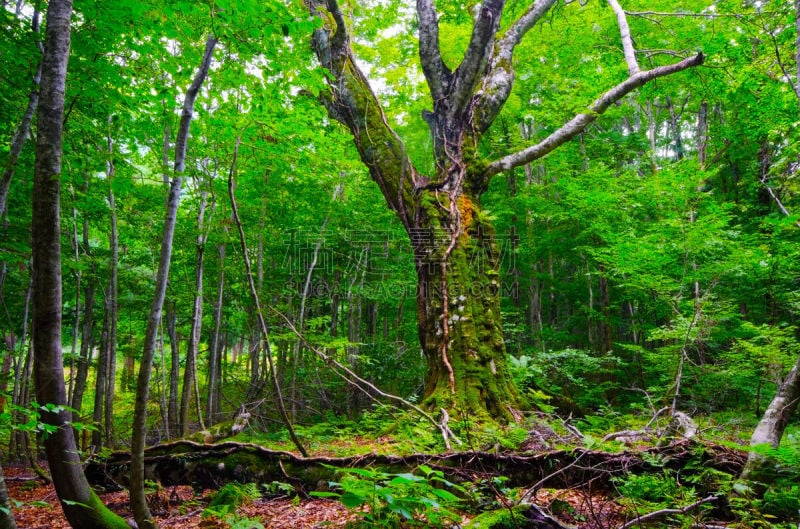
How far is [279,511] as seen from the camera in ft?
11.8

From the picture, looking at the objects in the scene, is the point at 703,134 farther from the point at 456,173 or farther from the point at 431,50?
the point at 456,173

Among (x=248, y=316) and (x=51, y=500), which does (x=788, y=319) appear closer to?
(x=248, y=316)

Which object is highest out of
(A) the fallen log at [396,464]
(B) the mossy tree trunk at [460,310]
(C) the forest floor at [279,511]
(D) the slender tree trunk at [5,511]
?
(B) the mossy tree trunk at [460,310]

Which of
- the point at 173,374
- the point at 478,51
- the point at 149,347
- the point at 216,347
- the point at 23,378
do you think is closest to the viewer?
the point at 149,347

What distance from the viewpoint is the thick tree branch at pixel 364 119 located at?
6.87 metres

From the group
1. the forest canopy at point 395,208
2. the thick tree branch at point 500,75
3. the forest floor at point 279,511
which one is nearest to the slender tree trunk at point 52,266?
the forest canopy at point 395,208

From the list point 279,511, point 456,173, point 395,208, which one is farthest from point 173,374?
point 456,173

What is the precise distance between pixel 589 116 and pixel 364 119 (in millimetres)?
3718

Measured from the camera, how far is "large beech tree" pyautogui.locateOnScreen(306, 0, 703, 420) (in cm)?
566

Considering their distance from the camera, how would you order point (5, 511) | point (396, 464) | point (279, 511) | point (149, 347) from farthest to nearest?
point (396, 464) → point (279, 511) → point (149, 347) → point (5, 511)

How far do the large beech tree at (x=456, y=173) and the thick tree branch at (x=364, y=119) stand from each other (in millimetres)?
18

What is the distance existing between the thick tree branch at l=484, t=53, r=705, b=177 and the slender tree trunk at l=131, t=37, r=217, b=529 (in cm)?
466

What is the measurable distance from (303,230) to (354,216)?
4.30ft

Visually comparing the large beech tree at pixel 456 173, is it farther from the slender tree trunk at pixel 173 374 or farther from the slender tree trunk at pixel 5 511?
the slender tree trunk at pixel 173 374
